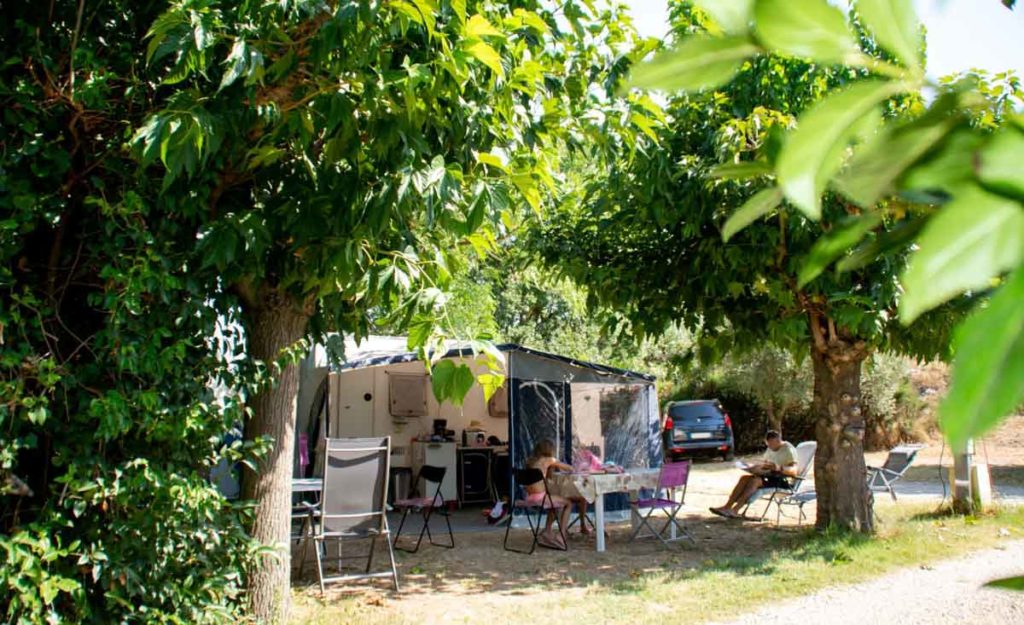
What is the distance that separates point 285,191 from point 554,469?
595 centimetres

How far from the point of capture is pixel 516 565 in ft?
25.0

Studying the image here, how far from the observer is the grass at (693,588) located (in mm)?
5594

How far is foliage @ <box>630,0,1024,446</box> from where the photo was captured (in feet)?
0.72

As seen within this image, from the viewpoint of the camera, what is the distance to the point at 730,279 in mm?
7172

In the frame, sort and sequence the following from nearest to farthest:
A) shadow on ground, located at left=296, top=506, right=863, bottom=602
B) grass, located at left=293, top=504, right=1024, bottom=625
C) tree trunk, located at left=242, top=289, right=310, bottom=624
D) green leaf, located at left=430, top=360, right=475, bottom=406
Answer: green leaf, located at left=430, top=360, right=475, bottom=406 → tree trunk, located at left=242, top=289, right=310, bottom=624 → grass, located at left=293, top=504, right=1024, bottom=625 → shadow on ground, located at left=296, top=506, right=863, bottom=602

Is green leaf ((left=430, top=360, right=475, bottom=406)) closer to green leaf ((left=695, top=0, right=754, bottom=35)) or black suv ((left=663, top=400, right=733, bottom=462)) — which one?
green leaf ((left=695, top=0, right=754, bottom=35))

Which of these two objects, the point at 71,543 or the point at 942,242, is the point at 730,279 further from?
the point at 942,242

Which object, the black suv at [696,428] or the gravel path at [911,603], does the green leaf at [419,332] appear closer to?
the gravel path at [911,603]

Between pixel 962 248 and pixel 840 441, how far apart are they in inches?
341

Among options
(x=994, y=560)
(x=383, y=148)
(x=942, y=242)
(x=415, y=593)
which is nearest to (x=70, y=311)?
(x=383, y=148)

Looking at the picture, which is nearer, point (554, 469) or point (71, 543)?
point (71, 543)

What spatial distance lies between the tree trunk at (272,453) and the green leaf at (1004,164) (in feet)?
15.1

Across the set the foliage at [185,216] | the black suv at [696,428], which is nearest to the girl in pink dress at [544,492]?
the foliage at [185,216]

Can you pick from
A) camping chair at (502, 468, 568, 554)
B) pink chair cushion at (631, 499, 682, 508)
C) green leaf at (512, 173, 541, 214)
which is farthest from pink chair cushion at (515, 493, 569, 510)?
green leaf at (512, 173, 541, 214)
